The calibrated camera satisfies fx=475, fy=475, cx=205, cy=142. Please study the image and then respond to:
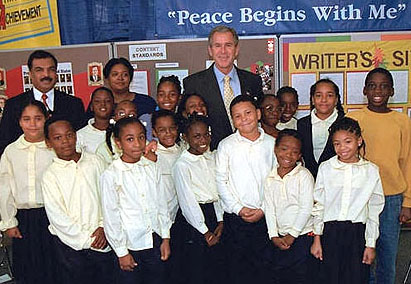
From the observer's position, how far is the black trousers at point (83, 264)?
2814mm

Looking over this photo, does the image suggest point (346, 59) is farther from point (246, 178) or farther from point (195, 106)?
point (246, 178)

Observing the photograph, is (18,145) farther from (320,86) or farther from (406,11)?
(406,11)

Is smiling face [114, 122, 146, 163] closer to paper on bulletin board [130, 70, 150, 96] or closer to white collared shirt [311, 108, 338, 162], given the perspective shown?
white collared shirt [311, 108, 338, 162]

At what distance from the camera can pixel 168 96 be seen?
11.5 feet

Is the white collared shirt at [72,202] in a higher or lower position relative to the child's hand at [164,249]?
higher

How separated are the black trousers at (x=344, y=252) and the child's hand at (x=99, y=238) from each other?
129 centimetres

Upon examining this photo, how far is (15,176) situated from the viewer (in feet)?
9.84

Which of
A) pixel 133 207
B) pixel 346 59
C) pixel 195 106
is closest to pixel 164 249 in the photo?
pixel 133 207

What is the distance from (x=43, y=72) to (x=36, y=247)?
1261 mm

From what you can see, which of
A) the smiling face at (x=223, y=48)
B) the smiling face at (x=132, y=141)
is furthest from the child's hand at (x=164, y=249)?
the smiling face at (x=223, y=48)

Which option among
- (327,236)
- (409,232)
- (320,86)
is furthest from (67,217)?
(409,232)

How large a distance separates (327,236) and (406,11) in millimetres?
2946

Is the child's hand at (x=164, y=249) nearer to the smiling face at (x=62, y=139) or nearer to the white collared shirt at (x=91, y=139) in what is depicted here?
the smiling face at (x=62, y=139)

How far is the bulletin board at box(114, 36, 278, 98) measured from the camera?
4648 mm
